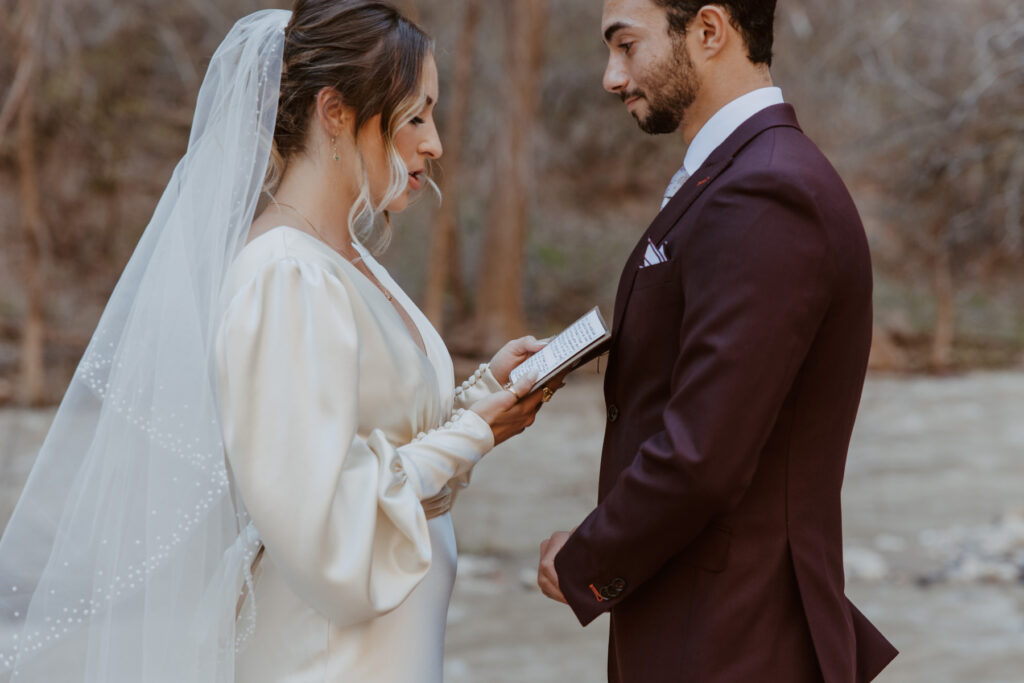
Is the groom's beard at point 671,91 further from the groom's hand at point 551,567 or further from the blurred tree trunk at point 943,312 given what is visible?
the blurred tree trunk at point 943,312

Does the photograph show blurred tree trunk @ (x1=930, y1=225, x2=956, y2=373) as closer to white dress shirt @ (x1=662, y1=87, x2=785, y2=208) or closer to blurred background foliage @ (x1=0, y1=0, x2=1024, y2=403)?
blurred background foliage @ (x1=0, y1=0, x2=1024, y2=403)

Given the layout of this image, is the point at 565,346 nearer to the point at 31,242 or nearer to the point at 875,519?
the point at 875,519

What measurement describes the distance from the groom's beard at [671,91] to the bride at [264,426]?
0.44m

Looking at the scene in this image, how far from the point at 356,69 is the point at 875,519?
689 centimetres

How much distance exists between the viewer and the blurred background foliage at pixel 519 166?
10.0 m

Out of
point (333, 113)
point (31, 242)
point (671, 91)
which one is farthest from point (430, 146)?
point (31, 242)

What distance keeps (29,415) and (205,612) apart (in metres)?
8.84

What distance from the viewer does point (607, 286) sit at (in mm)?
14812

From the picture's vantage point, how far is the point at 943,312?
14.2m

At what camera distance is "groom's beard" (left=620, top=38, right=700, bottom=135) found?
Result: 6.66 feet

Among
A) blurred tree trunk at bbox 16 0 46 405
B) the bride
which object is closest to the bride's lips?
the bride

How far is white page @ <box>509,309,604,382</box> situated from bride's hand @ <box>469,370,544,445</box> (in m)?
0.03

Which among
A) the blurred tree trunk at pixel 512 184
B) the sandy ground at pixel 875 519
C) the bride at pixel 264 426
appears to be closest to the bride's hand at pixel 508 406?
the bride at pixel 264 426

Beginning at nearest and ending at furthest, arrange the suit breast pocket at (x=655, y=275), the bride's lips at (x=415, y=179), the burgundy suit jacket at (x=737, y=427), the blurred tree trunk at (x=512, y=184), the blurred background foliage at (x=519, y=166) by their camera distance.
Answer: the burgundy suit jacket at (x=737, y=427) → the suit breast pocket at (x=655, y=275) → the bride's lips at (x=415, y=179) → the blurred background foliage at (x=519, y=166) → the blurred tree trunk at (x=512, y=184)
